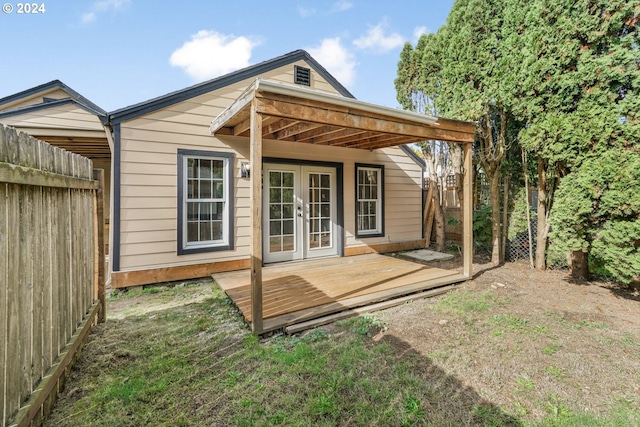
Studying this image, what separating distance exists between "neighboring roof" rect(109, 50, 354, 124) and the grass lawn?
2967 millimetres

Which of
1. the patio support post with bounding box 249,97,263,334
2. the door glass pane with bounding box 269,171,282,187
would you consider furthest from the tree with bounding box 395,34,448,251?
the patio support post with bounding box 249,97,263,334

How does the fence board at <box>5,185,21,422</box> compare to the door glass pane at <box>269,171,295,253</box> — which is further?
the door glass pane at <box>269,171,295,253</box>

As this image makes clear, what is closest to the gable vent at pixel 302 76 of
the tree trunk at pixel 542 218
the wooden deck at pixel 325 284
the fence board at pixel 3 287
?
the wooden deck at pixel 325 284

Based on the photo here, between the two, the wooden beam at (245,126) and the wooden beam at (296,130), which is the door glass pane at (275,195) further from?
the wooden beam at (245,126)

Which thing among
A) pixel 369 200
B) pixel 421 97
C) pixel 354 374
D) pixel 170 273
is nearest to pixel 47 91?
pixel 170 273

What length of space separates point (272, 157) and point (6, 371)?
14.9 ft

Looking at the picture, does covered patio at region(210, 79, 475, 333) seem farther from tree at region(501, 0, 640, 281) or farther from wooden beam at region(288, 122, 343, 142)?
tree at region(501, 0, 640, 281)

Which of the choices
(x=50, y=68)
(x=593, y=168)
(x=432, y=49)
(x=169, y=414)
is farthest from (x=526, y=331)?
(x=50, y=68)

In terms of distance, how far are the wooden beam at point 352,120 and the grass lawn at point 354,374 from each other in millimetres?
2346

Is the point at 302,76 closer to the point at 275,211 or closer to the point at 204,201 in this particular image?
the point at 275,211

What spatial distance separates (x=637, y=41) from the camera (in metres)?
3.69

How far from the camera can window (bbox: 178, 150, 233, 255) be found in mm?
4676

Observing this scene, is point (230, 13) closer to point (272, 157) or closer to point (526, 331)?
point (272, 157)

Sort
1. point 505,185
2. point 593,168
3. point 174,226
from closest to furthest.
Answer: point 593,168
point 174,226
point 505,185
